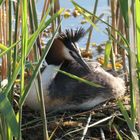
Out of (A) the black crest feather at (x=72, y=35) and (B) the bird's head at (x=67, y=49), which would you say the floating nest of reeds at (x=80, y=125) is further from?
(A) the black crest feather at (x=72, y=35)

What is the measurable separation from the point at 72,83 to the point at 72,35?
365 mm

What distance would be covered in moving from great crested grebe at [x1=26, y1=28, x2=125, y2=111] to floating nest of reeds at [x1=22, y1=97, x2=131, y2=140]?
0.09 meters

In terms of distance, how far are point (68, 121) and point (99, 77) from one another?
0.50m

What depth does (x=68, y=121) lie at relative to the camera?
353cm

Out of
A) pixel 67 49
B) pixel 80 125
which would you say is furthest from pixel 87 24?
pixel 80 125

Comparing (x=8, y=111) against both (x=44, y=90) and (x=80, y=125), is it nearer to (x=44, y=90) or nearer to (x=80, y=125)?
(x=80, y=125)

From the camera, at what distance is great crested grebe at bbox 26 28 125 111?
3727 millimetres

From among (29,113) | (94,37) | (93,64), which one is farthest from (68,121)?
(94,37)

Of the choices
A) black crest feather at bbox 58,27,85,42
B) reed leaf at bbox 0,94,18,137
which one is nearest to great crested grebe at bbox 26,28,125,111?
black crest feather at bbox 58,27,85,42

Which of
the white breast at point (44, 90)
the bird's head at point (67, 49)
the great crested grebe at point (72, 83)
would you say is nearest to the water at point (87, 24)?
the bird's head at point (67, 49)

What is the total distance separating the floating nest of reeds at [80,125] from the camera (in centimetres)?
339

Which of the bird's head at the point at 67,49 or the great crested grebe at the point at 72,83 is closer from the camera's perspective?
the great crested grebe at the point at 72,83

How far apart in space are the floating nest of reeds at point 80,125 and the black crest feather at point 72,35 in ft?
1.87

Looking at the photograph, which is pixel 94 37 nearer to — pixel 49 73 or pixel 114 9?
pixel 114 9
